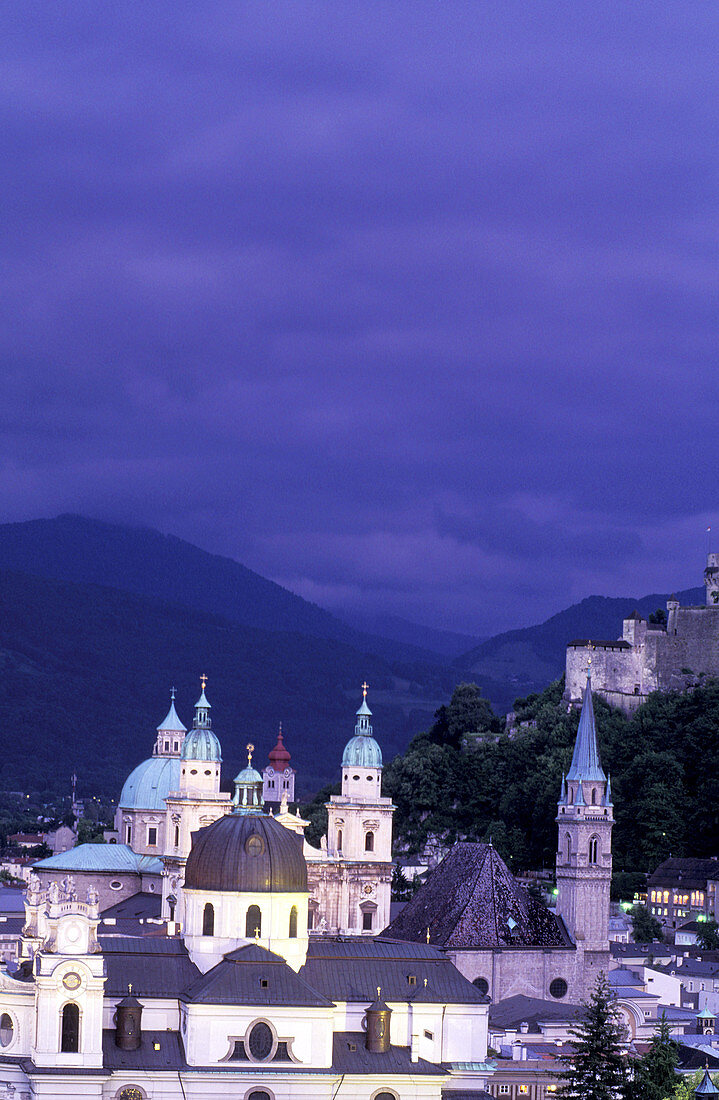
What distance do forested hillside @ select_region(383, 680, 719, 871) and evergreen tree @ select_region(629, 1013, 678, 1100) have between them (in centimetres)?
6117

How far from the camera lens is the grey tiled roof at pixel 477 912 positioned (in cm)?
9125

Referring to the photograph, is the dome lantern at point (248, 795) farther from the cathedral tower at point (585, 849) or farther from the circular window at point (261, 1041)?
the cathedral tower at point (585, 849)

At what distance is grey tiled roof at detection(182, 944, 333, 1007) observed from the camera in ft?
220

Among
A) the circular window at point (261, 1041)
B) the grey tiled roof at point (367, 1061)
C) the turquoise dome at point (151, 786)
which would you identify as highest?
the turquoise dome at point (151, 786)

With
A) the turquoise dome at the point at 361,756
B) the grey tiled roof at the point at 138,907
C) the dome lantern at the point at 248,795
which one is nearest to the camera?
the dome lantern at the point at 248,795

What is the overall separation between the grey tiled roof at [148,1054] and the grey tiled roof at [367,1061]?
4882 millimetres

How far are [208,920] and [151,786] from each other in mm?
43347

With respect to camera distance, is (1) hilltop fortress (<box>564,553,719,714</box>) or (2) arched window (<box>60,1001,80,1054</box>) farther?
(1) hilltop fortress (<box>564,553,719,714</box>)

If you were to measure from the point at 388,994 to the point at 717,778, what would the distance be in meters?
62.4

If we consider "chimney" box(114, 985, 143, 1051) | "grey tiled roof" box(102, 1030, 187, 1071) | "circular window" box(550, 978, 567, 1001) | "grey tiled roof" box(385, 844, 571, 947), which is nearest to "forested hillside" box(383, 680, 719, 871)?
"grey tiled roof" box(385, 844, 571, 947)

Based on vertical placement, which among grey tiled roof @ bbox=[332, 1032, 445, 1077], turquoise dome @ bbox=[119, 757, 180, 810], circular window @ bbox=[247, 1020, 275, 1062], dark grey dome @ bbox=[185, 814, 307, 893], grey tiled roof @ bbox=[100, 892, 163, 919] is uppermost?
turquoise dome @ bbox=[119, 757, 180, 810]

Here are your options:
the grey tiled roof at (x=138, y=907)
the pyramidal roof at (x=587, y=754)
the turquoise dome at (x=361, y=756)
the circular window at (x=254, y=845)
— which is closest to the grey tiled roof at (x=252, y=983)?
the circular window at (x=254, y=845)

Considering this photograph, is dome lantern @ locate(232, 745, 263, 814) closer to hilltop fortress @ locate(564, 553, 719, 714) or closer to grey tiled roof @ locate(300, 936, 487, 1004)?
grey tiled roof @ locate(300, 936, 487, 1004)

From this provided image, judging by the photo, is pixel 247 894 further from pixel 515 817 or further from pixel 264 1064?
pixel 515 817
